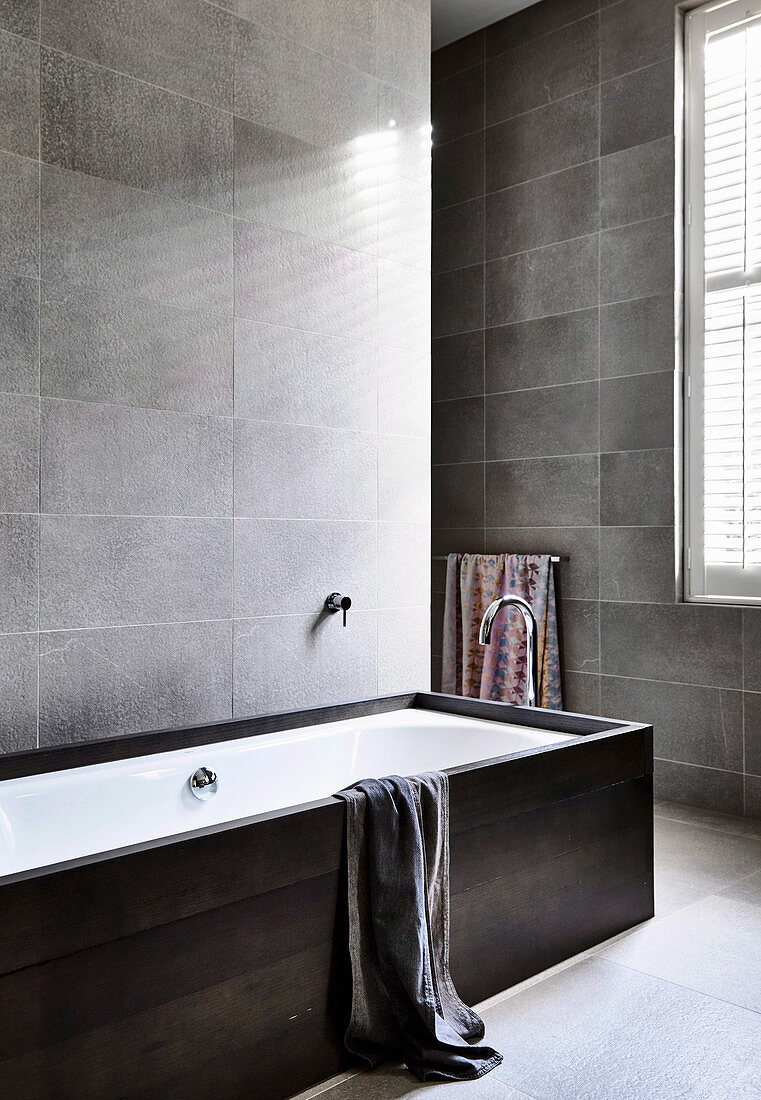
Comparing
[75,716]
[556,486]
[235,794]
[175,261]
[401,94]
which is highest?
[401,94]

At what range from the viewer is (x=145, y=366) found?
2.57 m

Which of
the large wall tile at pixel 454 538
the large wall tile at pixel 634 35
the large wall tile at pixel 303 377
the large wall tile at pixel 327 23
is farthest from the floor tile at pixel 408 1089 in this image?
the large wall tile at pixel 634 35

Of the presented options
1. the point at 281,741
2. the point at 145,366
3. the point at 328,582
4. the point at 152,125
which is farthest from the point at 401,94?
the point at 281,741

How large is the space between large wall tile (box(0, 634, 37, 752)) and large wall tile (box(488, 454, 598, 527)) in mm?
2291

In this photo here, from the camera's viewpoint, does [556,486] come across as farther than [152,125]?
Yes

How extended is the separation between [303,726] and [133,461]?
907 mm

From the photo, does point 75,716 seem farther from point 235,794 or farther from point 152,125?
point 152,125

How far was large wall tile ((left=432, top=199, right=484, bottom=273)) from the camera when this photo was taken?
425cm

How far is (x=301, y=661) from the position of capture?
299 cm

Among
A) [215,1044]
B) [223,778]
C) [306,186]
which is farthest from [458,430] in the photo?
[215,1044]

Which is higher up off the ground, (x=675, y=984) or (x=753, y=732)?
(x=753, y=732)

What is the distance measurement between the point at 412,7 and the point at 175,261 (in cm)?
149

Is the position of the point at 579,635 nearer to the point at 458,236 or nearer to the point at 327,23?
the point at 458,236

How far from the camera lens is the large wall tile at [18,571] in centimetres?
232
